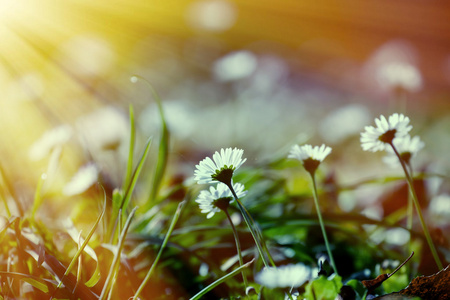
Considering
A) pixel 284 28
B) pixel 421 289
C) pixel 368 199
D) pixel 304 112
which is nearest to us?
pixel 421 289

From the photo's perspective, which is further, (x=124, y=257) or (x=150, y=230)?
(x=150, y=230)

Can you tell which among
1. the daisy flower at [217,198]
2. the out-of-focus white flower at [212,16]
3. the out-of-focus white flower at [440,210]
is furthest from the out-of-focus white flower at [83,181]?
the out-of-focus white flower at [212,16]

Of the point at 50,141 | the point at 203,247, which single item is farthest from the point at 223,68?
the point at 203,247

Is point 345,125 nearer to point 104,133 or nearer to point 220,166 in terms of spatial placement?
point 104,133

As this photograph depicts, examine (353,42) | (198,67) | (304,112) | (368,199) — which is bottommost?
(368,199)

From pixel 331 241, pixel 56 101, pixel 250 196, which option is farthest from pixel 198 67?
pixel 331 241

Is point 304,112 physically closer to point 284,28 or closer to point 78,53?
point 284,28
